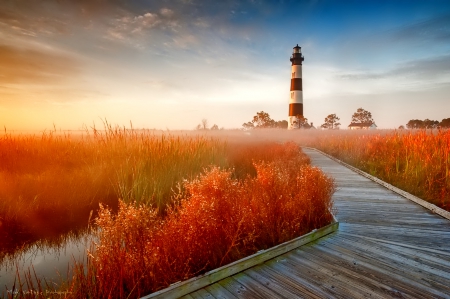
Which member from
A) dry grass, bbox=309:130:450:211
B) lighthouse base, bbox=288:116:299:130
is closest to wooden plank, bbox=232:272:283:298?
dry grass, bbox=309:130:450:211

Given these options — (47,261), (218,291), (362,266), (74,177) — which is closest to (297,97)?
(74,177)

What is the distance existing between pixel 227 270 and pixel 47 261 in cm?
309

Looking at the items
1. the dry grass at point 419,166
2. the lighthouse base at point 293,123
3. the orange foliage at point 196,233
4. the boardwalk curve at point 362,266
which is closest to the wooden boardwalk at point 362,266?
the boardwalk curve at point 362,266

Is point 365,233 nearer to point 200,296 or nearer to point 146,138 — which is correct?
point 200,296

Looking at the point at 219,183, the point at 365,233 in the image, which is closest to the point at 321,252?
the point at 365,233

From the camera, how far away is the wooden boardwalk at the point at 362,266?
7.54 ft

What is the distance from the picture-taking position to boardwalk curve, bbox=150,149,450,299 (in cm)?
230

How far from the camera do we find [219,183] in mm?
3625

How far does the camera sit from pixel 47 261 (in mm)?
3846

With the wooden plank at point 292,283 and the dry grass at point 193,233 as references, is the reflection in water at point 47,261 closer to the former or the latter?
the dry grass at point 193,233

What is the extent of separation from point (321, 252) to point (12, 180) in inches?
264

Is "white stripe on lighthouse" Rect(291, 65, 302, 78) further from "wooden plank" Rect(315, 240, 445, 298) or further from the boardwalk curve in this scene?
"wooden plank" Rect(315, 240, 445, 298)

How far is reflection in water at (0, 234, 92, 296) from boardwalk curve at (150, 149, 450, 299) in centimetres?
246

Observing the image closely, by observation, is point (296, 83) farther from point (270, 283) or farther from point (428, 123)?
point (270, 283)
